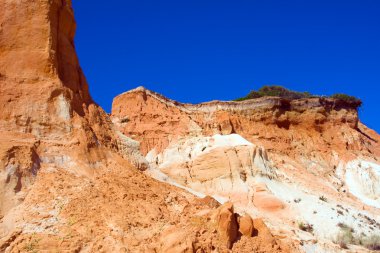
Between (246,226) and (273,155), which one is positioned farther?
(273,155)

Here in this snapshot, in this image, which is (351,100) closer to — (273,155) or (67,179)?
(273,155)

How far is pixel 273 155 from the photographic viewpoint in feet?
118

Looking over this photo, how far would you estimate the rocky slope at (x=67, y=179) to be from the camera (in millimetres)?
10055

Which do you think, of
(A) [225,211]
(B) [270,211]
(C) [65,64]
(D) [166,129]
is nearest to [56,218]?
(A) [225,211]

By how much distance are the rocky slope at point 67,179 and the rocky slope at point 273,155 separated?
388cm

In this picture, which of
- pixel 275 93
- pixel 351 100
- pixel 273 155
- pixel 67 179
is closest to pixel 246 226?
pixel 67 179

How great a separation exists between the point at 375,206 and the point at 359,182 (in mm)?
3980

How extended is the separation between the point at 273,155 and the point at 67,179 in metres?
26.3

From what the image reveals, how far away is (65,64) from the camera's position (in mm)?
14906

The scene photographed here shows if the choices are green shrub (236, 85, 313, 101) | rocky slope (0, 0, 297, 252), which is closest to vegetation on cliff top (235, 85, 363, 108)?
green shrub (236, 85, 313, 101)

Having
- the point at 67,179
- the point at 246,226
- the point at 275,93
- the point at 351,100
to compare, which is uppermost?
the point at 275,93

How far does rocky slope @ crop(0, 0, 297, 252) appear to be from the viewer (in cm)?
1005

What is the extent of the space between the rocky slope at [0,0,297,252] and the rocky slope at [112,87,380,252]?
3878 millimetres

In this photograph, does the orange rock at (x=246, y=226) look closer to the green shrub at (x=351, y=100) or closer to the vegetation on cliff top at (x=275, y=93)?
the green shrub at (x=351, y=100)
